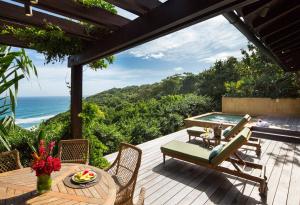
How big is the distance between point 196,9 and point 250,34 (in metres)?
1.32

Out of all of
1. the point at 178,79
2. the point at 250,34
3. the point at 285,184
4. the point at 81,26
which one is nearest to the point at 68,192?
the point at 81,26

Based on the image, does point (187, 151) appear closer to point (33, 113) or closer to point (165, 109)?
point (165, 109)

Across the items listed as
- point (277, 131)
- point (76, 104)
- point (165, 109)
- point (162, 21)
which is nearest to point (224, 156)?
point (162, 21)

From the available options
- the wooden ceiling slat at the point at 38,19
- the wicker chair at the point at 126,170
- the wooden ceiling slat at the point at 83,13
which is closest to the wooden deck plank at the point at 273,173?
the wicker chair at the point at 126,170

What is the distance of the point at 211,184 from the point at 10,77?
3696 millimetres

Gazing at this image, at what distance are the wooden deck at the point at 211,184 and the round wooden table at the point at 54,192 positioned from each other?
51.5 inches

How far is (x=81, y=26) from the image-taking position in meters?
3.49

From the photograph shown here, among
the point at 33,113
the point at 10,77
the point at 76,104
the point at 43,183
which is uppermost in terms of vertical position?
the point at 10,77

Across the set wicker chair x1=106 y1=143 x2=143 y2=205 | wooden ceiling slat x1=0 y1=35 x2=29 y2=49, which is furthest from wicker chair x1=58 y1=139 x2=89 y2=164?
wooden ceiling slat x1=0 y1=35 x2=29 y2=49

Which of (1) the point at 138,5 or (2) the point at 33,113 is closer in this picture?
(1) the point at 138,5

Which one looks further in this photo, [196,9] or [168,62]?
[168,62]

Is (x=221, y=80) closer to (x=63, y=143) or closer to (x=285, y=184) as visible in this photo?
(x=285, y=184)

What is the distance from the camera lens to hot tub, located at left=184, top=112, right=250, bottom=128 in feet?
29.0

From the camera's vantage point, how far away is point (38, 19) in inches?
120
